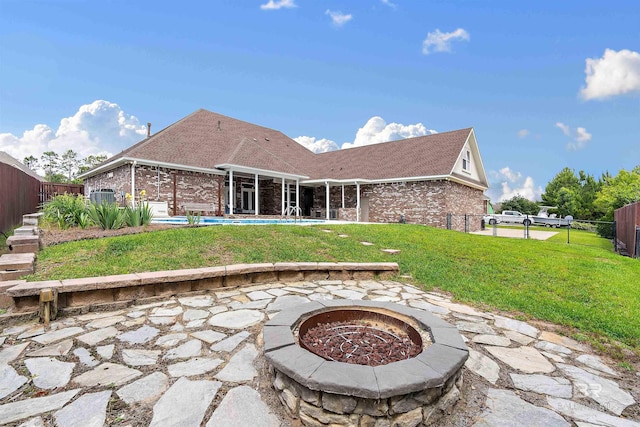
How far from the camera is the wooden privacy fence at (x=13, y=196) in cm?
837

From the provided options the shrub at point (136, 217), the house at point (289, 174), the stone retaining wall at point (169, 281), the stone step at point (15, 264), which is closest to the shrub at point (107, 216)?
the shrub at point (136, 217)

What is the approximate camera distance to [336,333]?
8.57 feet

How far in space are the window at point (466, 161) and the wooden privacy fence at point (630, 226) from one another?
7.37 metres

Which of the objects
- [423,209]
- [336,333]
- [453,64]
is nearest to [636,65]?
[453,64]

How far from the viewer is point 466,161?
18.8m

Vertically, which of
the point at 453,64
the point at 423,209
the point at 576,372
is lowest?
the point at 576,372

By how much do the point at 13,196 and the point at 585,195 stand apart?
46610mm

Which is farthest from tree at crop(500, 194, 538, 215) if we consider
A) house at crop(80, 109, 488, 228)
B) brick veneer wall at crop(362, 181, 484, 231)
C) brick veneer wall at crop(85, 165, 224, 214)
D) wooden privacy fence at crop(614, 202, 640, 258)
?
brick veneer wall at crop(85, 165, 224, 214)

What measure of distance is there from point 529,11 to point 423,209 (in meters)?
9.32

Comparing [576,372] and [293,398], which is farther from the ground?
[293,398]

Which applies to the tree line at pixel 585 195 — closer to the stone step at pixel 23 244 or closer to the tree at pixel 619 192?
the tree at pixel 619 192

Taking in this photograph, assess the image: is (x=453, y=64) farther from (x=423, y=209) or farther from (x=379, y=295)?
(x=379, y=295)

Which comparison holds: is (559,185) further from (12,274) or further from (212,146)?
(12,274)

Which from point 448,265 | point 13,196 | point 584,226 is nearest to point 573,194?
A: point 584,226
